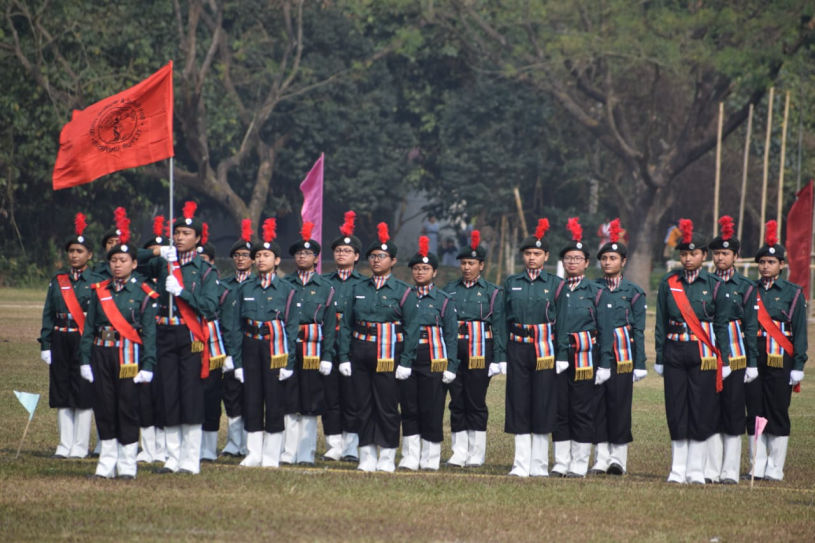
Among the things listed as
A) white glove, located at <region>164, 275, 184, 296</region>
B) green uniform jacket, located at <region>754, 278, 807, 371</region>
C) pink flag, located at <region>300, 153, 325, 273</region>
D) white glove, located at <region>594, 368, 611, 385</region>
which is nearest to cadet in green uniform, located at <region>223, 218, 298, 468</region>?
white glove, located at <region>164, 275, 184, 296</region>

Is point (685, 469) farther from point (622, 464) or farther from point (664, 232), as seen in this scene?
point (664, 232)

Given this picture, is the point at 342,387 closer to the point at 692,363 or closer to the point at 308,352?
the point at 308,352

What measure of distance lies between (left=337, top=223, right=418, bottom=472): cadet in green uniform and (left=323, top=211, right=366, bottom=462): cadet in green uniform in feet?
0.68

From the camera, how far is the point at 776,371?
1276cm

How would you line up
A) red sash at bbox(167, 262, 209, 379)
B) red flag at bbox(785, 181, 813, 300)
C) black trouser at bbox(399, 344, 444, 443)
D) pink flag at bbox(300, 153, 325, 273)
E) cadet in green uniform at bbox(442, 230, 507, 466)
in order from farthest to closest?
red flag at bbox(785, 181, 813, 300) → pink flag at bbox(300, 153, 325, 273) → cadet in green uniform at bbox(442, 230, 507, 466) → black trouser at bbox(399, 344, 444, 443) → red sash at bbox(167, 262, 209, 379)

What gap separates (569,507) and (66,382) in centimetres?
489

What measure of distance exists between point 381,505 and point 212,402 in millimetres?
3192

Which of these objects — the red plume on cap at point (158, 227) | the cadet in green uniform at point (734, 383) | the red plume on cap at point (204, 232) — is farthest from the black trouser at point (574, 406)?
the red plume on cap at point (158, 227)

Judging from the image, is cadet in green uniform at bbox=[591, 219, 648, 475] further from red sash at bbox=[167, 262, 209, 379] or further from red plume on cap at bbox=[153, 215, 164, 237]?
red plume on cap at bbox=[153, 215, 164, 237]

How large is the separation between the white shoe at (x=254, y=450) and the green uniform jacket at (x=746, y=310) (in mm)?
4200

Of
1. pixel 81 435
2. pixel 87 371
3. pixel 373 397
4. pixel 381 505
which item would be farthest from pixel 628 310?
pixel 81 435

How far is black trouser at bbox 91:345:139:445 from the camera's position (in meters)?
11.2

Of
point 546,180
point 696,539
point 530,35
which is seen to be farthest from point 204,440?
point 546,180

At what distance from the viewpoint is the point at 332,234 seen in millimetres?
53906
